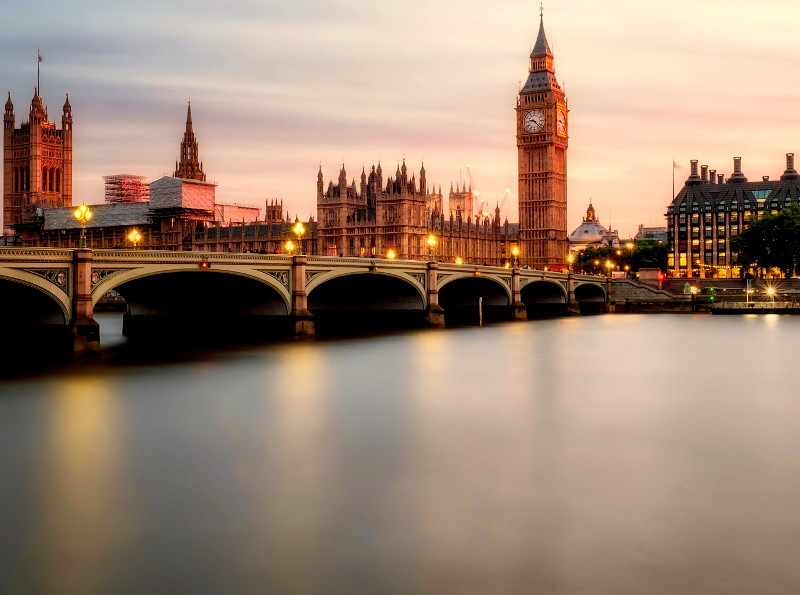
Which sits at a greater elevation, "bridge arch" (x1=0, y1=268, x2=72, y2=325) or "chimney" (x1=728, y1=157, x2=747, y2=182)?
"chimney" (x1=728, y1=157, x2=747, y2=182)

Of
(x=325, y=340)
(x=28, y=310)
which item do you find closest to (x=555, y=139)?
(x=325, y=340)

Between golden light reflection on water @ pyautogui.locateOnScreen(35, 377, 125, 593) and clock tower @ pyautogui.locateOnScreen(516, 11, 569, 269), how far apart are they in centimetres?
10681

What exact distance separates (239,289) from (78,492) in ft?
103

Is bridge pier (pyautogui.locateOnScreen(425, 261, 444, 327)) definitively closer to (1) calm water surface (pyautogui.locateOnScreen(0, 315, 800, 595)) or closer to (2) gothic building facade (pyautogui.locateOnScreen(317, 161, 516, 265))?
(1) calm water surface (pyautogui.locateOnScreen(0, 315, 800, 595))

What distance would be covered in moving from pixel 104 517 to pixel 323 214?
97.4m

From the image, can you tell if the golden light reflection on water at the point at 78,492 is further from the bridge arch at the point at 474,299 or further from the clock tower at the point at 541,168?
the clock tower at the point at 541,168

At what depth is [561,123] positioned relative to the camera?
129 metres

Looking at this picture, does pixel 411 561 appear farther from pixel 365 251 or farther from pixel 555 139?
pixel 555 139

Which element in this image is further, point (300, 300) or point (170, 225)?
point (170, 225)

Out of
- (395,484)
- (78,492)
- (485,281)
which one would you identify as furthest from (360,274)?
(78,492)

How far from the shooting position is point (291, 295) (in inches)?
1615

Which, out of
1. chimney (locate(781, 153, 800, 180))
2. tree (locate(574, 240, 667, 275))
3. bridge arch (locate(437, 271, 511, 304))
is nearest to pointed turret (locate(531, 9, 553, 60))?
tree (locate(574, 240, 667, 275))

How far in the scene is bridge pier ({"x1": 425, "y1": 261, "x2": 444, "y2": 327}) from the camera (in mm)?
51688

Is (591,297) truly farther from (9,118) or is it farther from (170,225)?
(9,118)
